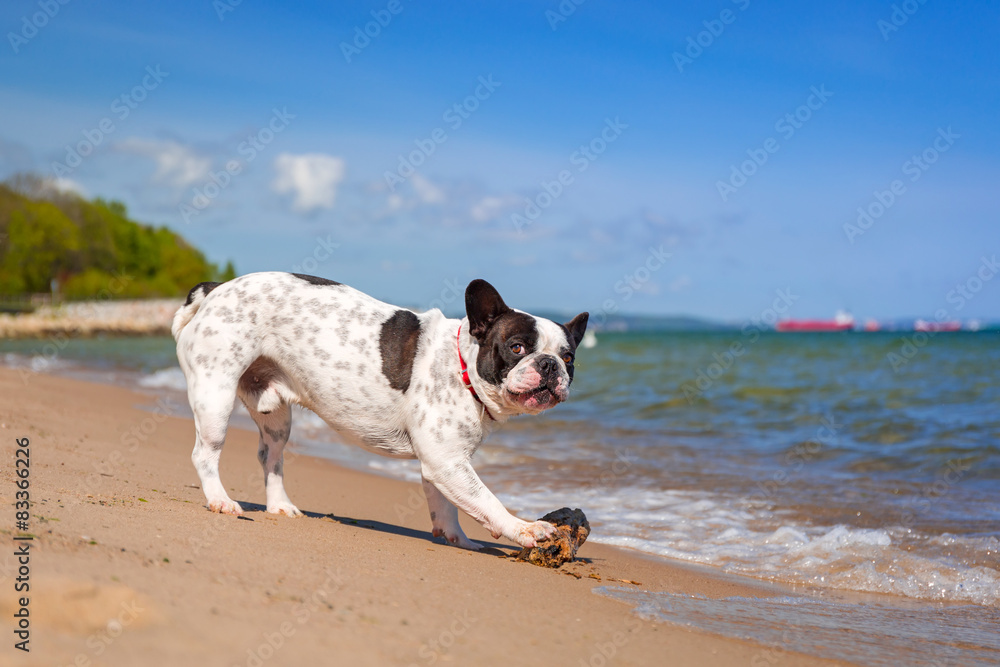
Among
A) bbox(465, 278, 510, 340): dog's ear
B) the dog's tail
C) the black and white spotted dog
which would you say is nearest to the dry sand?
the black and white spotted dog

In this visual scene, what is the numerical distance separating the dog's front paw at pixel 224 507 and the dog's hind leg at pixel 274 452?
562mm

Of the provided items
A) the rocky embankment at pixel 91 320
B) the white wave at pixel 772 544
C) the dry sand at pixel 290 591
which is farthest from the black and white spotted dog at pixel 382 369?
the rocky embankment at pixel 91 320

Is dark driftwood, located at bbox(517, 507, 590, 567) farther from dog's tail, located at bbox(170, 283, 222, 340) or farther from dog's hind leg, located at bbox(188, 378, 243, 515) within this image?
dog's tail, located at bbox(170, 283, 222, 340)

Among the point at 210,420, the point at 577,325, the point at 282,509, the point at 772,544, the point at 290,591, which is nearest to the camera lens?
the point at 290,591

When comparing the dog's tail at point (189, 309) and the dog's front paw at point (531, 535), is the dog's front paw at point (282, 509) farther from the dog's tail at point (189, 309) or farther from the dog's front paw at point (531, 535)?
the dog's front paw at point (531, 535)

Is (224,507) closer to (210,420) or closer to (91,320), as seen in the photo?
(210,420)

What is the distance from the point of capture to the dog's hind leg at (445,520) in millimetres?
5320

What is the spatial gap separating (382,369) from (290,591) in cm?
201

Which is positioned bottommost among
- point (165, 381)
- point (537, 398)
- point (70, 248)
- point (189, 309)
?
point (165, 381)

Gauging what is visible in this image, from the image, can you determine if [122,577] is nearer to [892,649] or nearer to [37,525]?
[37,525]

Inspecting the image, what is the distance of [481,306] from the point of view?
483cm

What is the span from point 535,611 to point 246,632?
1379 mm

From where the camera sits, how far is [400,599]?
3389mm

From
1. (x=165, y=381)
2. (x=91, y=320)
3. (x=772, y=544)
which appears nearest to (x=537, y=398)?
(x=772, y=544)
